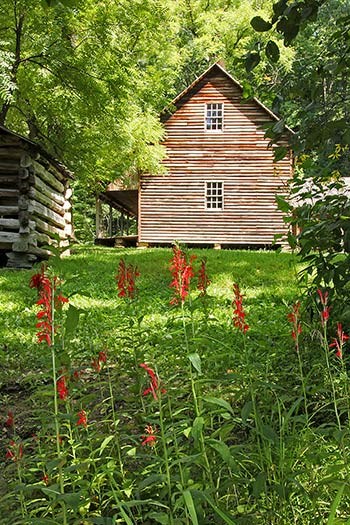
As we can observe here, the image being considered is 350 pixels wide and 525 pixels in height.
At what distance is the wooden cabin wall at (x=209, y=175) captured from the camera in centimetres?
2503

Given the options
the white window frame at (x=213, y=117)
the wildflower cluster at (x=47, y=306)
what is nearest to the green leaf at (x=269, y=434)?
the wildflower cluster at (x=47, y=306)

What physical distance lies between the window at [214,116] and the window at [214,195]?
2.35m

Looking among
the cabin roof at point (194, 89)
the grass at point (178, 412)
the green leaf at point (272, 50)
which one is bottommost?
the grass at point (178, 412)

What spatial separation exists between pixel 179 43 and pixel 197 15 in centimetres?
201

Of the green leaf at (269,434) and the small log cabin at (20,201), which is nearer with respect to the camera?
the green leaf at (269,434)

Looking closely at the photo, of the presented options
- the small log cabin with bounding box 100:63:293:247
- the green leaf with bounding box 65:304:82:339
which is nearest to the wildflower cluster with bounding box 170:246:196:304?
the green leaf with bounding box 65:304:82:339

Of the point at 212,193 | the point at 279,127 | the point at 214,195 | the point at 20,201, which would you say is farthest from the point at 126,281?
the point at 212,193

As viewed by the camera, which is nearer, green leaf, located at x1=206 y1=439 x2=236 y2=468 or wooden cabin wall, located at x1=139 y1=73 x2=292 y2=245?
green leaf, located at x1=206 y1=439 x2=236 y2=468

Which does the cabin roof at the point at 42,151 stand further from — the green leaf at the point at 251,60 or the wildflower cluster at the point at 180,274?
the wildflower cluster at the point at 180,274

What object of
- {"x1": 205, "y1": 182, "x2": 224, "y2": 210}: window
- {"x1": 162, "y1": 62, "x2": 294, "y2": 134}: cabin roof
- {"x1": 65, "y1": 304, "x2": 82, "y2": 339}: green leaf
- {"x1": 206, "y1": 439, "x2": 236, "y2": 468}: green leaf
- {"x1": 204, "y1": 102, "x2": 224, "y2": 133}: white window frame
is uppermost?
{"x1": 162, "y1": 62, "x2": 294, "y2": 134}: cabin roof

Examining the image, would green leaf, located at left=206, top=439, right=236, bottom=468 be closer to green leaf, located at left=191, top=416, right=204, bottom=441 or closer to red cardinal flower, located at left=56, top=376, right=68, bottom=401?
green leaf, located at left=191, top=416, right=204, bottom=441

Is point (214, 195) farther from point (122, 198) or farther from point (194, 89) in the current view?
point (122, 198)

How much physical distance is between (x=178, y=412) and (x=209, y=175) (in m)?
23.5

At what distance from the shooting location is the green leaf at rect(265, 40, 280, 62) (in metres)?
3.02
